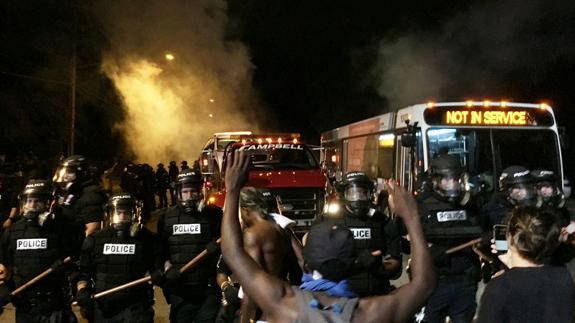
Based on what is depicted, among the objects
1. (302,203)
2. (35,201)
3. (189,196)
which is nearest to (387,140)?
(302,203)

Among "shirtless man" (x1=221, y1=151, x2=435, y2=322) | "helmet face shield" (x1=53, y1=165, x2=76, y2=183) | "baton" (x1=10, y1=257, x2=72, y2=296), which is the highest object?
"helmet face shield" (x1=53, y1=165, x2=76, y2=183)

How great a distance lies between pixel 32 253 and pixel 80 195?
112 centimetres

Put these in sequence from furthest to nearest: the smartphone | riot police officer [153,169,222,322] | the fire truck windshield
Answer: the fire truck windshield → riot police officer [153,169,222,322] → the smartphone

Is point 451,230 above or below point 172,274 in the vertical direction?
above

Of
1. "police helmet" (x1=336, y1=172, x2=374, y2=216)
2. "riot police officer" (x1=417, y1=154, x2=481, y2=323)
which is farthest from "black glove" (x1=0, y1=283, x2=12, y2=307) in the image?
"riot police officer" (x1=417, y1=154, x2=481, y2=323)

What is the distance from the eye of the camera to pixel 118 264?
4633 mm

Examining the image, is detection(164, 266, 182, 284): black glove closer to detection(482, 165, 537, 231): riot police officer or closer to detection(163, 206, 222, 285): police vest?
detection(163, 206, 222, 285): police vest

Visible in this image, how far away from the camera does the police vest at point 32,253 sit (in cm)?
481

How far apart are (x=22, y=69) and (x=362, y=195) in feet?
76.8

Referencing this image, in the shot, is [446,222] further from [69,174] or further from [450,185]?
[69,174]

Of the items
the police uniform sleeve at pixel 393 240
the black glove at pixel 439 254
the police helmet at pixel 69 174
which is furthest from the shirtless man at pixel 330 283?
the police helmet at pixel 69 174

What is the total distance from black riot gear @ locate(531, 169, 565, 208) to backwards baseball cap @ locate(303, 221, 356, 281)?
12.9 ft

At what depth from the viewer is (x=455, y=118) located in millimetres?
9672

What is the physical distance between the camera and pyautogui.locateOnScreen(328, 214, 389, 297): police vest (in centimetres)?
444
